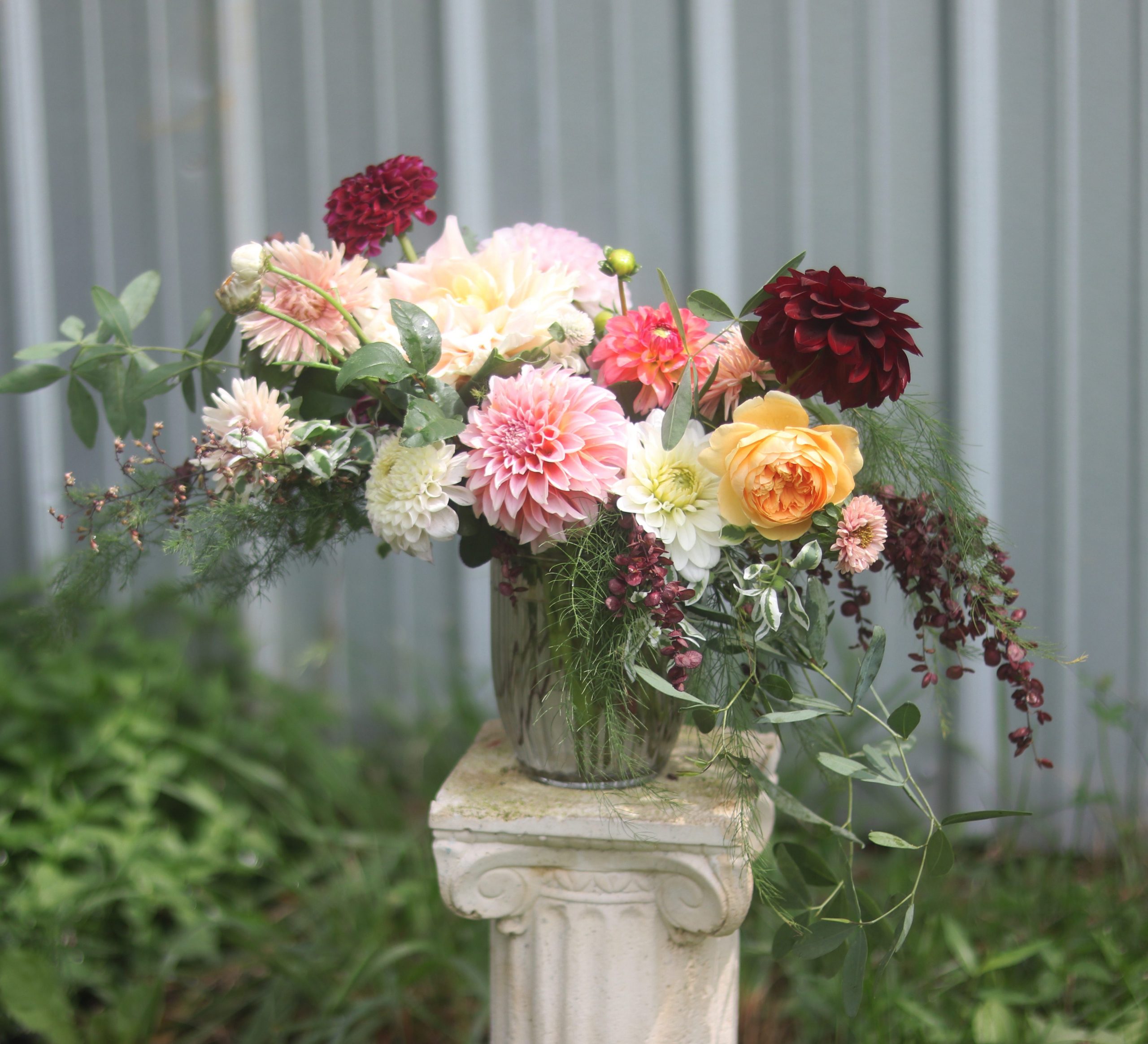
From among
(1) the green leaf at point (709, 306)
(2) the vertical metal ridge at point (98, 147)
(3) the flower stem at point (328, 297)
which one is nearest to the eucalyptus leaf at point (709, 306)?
(1) the green leaf at point (709, 306)

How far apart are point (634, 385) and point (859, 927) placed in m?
0.62

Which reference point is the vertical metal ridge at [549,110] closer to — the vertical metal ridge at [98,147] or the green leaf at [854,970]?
the vertical metal ridge at [98,147]

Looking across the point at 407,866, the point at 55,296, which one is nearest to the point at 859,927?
the point at 407,866

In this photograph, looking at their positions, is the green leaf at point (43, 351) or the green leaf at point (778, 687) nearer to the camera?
the green leaf at point (778, 687)

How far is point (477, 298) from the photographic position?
1.06 meters

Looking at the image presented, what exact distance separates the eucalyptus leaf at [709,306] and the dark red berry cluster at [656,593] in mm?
245

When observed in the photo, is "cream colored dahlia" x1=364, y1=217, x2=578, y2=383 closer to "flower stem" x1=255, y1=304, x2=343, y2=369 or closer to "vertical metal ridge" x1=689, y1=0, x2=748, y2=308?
"flower stem" x1=255, y1=304, x2=343, y2=369

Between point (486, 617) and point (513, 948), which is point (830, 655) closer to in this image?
point (486, 617)

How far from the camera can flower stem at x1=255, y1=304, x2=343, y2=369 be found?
39.5 inches

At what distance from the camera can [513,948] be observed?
119cm

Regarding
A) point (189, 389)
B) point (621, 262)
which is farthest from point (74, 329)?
point (621, 262)

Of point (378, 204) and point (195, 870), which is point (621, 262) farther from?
point (195, 870)

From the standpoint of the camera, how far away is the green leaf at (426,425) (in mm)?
903

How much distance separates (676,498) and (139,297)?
31.8 inches
